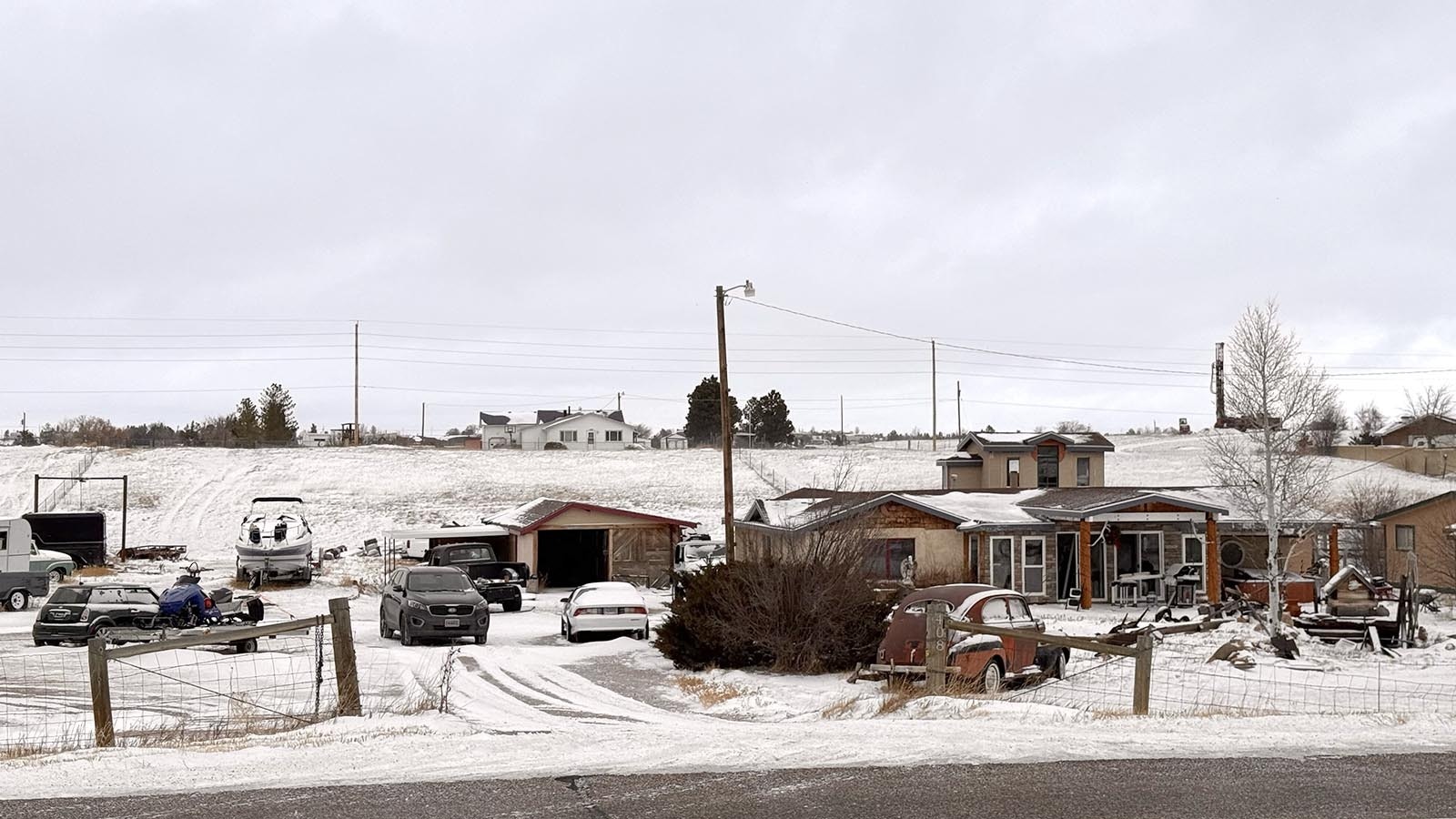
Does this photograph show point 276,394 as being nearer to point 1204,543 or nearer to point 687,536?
point 687,536

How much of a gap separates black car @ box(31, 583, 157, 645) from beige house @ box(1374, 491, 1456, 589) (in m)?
41.3

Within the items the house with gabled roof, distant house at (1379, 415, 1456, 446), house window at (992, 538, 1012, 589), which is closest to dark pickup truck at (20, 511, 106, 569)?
the house with gabled roof

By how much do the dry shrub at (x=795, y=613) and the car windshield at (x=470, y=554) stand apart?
18.1 meters

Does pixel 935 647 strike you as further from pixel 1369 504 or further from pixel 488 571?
pixel 1369 504

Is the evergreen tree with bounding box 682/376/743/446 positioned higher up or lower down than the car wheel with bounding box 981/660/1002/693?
higher up

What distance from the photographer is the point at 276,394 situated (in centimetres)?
9288

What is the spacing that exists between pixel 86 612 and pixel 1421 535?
44371 mm

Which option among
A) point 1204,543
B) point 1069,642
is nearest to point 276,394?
point 1204,543

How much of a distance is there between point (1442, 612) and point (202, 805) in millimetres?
34508

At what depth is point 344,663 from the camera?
11328mm

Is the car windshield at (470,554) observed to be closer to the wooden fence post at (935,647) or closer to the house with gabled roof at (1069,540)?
the house with gabled roof at (1069,540)

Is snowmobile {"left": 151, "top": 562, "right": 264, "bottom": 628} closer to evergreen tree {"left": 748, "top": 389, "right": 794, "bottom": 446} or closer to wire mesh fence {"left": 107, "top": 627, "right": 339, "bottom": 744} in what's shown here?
wire mesh fence {"left": 107, "top": 627, "right": 339, "bottom": 744}

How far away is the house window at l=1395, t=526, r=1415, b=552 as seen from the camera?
45688mm

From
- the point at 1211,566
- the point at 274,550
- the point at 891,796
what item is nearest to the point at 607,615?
the point at 891,796
